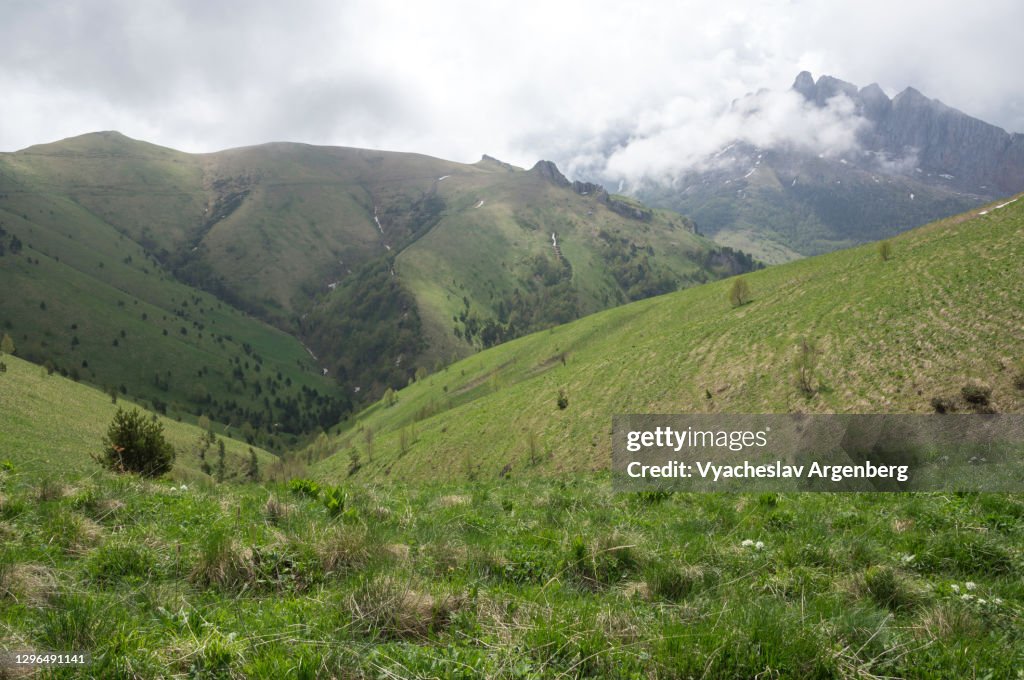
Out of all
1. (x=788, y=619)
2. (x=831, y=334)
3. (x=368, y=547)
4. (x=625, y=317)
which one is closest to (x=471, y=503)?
(x=368, y=547)

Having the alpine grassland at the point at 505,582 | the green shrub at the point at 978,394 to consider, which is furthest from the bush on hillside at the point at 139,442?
the green shrub at the point at 978,394

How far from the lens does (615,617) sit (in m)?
4.09

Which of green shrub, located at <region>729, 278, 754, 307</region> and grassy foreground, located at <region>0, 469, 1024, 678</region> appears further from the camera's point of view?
green shrub, located at <region>729, 278, 754, 307</region>

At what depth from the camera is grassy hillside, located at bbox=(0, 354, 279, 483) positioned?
6581cm

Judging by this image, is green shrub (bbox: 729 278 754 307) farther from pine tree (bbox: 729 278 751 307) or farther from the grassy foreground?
the grassy foreground

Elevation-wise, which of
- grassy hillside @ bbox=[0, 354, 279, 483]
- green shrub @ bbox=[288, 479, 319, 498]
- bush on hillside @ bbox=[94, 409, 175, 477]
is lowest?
grassy hillside @ bbox=[0, 354, 279, 483]

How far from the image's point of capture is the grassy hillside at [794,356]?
3603 cm

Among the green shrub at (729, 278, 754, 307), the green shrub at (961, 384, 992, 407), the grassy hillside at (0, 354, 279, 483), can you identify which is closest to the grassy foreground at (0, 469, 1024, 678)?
the green shrub at (961, 384, 992, 407)

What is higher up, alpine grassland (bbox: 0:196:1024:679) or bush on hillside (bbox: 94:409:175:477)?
alpine grassland (bbox: 0:196:1024:679)

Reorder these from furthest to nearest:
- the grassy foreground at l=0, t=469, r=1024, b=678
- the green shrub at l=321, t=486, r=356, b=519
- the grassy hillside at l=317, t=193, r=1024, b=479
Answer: the grassy hillside at l=317, t=193, r=1024, b=479 → the green shrub at l=321, t=486, r=356, b=519 → the grassy foreground at l=0, t=469, r=1024, b=678

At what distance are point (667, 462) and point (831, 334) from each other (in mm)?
40377

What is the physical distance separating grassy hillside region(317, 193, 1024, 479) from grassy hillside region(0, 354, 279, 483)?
3965 cm

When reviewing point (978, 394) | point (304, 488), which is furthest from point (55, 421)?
point (978, 394)

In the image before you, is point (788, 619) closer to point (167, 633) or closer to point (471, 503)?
point (167, 633)
